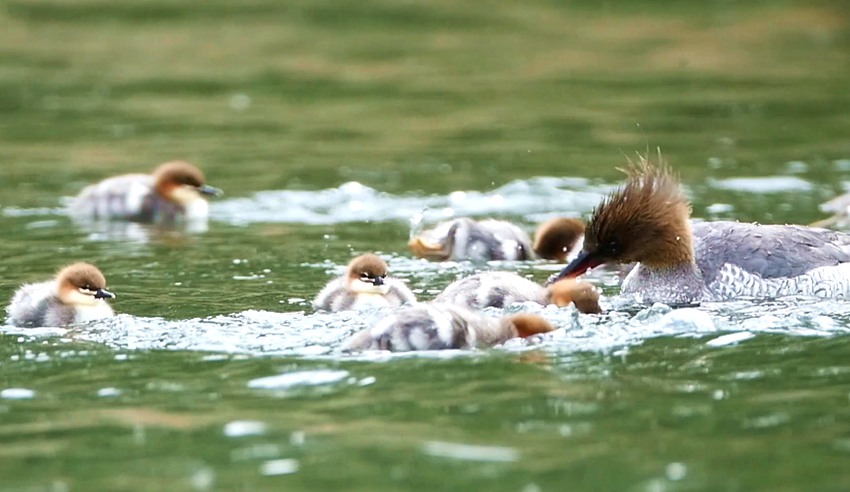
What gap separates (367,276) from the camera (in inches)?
349

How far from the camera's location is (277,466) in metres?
6.17

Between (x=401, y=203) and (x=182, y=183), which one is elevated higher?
(x=182, y=183)

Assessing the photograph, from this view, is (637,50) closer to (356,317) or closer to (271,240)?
(271,240)

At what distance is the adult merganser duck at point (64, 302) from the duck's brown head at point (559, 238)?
11.9ft

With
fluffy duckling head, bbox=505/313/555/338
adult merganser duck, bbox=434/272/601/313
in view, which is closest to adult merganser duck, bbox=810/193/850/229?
adult merganser duck, bbox=434/272/601/313

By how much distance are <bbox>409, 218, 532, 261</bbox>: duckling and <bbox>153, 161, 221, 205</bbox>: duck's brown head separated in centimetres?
264

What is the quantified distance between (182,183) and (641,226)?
511cm

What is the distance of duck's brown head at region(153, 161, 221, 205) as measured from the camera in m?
13.2

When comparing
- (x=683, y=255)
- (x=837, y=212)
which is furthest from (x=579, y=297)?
(x=837, y=212)

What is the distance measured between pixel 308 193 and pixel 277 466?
738cm

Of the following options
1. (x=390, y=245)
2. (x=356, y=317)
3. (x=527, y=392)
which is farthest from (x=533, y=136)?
(x=527, y=392)

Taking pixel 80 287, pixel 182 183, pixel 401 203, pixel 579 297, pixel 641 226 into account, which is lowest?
pixel 579 297

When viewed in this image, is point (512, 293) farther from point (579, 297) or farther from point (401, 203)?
point (401, 203)

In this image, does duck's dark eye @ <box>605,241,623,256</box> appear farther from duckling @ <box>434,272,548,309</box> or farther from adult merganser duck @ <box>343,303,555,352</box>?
adult merganser duck @ <box>343,303,555,352</box>
